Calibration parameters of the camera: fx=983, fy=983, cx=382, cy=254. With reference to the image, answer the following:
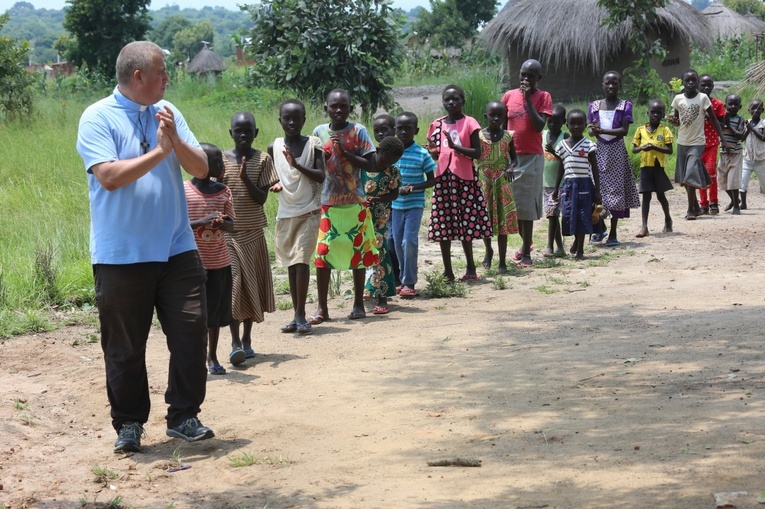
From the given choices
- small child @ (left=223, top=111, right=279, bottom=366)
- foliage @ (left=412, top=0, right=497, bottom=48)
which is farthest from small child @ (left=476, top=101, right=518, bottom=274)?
foliage @ (left=412, top=0, right=497, bottom=48)

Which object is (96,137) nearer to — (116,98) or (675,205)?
(116,98)

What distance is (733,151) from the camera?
12.1 meters

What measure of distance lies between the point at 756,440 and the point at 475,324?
297 centimetres

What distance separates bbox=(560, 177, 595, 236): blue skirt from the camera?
9281 mm

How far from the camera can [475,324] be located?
6.68 meters

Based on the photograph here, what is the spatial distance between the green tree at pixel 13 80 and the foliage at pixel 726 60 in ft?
55.3

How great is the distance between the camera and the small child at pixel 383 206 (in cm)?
691

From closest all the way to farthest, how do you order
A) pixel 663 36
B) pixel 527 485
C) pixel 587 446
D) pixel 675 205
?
pixel 527 485 < pixel 587 446 < pixel 675 205 < pixel 663 36

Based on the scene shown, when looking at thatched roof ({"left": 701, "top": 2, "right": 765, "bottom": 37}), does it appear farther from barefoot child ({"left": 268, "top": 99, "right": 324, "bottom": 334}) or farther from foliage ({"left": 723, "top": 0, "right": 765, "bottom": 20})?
barefoot child ({"left": 268, "top": 99, "right": 324, "bottom": 334})

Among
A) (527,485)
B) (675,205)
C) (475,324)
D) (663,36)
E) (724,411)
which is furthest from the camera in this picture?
(663,36)

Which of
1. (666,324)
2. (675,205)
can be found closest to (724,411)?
(666,324)

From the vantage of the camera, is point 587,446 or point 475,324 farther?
point 475,324

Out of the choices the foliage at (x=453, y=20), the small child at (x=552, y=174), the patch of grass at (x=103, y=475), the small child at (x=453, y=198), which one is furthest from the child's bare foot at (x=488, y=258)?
the foliage at (x=453, y=20)

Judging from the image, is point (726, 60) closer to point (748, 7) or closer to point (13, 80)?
point (13, 80)
